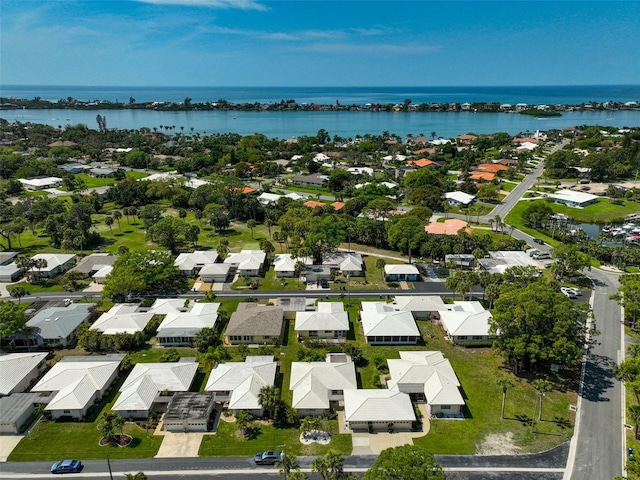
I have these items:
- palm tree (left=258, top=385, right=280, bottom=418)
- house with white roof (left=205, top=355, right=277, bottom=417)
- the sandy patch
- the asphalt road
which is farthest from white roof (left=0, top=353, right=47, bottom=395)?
the asphalt road

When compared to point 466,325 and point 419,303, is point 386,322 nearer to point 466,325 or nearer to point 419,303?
point 419,303

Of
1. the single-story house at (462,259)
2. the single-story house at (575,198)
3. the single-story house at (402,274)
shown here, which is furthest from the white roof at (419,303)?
the single-story house at (575,198)

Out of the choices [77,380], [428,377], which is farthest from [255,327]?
[428,377]

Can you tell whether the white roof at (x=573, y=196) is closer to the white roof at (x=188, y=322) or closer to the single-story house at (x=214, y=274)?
the single-story house at (x=214, y=274)

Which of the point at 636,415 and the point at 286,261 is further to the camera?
the point at 286,261

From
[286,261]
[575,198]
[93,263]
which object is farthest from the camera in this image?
[575,198]

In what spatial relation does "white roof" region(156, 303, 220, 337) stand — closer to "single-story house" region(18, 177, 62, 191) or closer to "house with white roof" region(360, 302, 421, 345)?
"house with white roof" region(360, 302, 421, 345)

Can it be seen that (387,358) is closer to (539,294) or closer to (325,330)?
(325,330)
